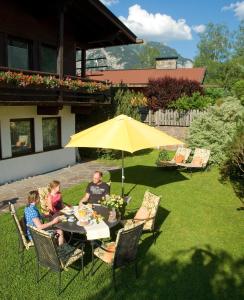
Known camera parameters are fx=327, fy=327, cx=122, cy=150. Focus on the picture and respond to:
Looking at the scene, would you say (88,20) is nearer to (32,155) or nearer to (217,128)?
(32,155)

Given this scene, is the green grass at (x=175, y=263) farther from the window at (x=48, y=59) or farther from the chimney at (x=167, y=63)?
the chimney at (x=167, y=63)

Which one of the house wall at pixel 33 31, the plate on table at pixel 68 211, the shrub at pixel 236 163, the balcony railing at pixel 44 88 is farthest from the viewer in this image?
the house wall at pixel 33 31

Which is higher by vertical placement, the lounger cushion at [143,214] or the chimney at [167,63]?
the chimney at [167,63]

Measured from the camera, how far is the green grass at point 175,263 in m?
6.00

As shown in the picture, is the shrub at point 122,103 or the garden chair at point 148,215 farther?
the shrub at point 122,103

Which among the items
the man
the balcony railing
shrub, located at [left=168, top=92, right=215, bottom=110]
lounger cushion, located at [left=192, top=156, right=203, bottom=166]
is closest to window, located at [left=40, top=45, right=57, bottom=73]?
the balcony railing

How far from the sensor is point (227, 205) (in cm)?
1074

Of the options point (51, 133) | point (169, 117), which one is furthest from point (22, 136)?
point (169, 117)

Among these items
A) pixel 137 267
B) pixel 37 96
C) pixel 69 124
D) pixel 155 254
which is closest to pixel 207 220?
pixel 155 254

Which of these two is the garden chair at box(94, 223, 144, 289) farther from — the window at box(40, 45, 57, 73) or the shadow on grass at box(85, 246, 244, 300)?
the window at box(40, 45, 57, 73)

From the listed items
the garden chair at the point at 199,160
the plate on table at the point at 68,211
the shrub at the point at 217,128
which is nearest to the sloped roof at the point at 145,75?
the shrub at the point at 217,128

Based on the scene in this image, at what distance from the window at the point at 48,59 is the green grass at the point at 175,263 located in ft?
22.6

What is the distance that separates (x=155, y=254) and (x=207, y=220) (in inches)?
106

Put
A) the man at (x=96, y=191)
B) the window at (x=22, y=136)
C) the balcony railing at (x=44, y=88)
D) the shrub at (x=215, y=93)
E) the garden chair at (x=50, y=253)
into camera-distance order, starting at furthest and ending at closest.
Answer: the shrub at (x=215, y=93), the window at (x=22, y=136), the balcony railing at (x=44, y=88), the man at (x=96, y=191), the garden chair at (x=50, y=253)
